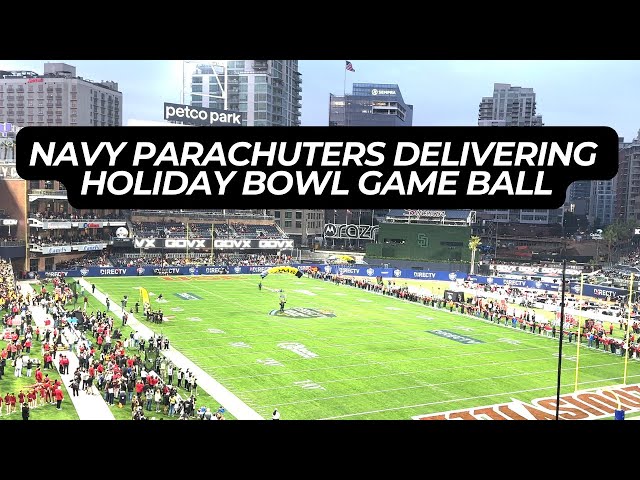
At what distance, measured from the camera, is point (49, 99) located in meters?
84.1

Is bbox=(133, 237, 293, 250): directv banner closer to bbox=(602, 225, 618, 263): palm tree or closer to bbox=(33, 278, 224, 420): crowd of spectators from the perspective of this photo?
bbox=(33, 278, 224, 420): crowd of spectators

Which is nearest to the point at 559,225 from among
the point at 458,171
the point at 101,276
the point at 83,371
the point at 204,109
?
the point at 204,109

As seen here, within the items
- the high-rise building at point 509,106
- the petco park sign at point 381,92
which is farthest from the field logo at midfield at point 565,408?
the petco park sign at point 381,92

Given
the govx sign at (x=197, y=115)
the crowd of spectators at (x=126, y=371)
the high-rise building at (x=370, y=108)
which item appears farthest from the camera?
the high-rise building at (x=370, y=108)

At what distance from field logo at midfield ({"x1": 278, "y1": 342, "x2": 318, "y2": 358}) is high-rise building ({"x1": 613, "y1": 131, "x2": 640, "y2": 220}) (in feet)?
165

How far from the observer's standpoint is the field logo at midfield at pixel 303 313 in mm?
35250

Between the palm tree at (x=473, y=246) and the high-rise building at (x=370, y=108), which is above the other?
the high-rise building at (x=370, y=108)

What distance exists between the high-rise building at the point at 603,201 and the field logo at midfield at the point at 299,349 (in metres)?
51.6

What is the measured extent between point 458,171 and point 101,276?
44298 millimetres

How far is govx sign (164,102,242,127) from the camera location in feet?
191

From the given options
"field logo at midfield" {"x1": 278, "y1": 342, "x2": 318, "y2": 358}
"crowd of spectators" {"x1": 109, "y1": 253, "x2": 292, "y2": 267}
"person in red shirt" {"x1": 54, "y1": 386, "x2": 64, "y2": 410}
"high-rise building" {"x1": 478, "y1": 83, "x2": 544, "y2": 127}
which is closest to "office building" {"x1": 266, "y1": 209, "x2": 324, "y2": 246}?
"crowd of spectators" {"x1": 109, "y1": 253, "x2": 292, "y2": 267}

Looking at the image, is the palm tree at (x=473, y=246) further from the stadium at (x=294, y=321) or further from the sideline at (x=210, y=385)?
the sideline at (x=210, y=385)

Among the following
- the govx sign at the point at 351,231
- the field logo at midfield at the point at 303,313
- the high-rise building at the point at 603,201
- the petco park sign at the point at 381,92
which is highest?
the petco park sign at the point at 381,92
